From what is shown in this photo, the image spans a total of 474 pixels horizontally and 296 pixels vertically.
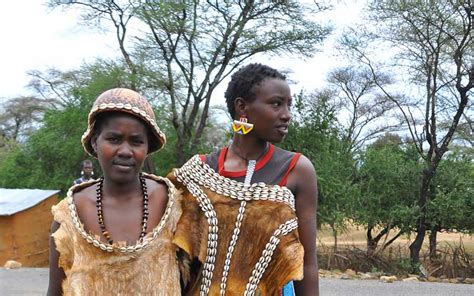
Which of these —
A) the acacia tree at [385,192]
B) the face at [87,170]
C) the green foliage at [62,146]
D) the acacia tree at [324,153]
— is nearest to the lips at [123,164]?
the face at [87,170]

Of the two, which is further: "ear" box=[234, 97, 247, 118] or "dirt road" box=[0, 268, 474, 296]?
"dirt road" box=[0, 268, 474, 296]

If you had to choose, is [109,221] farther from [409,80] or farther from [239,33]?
[409,80]

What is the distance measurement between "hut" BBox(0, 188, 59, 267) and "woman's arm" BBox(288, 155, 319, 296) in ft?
26.1

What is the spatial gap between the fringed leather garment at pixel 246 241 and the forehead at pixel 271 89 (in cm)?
29

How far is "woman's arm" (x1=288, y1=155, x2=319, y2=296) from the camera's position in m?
1.88

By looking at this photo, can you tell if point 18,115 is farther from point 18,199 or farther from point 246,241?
point 246,241

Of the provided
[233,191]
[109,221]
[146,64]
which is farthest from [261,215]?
[146,64]

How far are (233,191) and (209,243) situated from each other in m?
0.17

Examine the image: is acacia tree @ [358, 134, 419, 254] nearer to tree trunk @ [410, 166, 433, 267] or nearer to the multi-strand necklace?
tree trunk @ [410, 166, 433, 267]

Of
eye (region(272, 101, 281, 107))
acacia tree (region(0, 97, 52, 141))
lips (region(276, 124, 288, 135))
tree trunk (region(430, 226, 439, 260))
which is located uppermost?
acacia tree (region(0, 97, 52, 141))

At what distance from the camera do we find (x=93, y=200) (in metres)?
1.81

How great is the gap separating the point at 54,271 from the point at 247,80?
84 centimetres

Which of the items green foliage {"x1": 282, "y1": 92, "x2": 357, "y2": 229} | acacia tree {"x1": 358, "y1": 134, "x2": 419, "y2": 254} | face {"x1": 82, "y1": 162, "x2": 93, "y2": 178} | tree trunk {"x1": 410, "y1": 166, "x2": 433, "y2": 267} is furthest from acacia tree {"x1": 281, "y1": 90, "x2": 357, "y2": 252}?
face {"x1": 82, "y1": 162, "x2": 93, "y2": 178}

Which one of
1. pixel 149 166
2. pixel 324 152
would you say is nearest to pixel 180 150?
pixel 149 166
